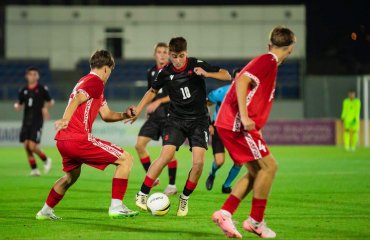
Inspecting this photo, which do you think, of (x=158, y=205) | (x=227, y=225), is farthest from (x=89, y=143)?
(x=227, y=225)

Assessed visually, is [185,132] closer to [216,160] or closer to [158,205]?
[158,205]

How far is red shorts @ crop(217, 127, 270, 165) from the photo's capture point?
7461 millimetres

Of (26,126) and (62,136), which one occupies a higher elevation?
(62,136)

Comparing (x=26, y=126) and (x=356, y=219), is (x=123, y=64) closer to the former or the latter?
(x=26, y=126)

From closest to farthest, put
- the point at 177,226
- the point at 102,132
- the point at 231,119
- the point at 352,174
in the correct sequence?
the point at 231,119 < the point at 177,226 < the point at 352,174 < the point at 102,132

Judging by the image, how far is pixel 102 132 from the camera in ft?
102

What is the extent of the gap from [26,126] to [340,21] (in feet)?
86.3

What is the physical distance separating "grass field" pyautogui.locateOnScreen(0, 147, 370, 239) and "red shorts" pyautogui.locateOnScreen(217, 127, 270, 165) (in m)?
0.78

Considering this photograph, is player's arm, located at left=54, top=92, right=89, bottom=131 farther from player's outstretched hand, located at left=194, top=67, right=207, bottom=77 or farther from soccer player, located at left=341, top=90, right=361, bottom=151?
soccer player, located at left=341, top=90, right=361, bottom=151

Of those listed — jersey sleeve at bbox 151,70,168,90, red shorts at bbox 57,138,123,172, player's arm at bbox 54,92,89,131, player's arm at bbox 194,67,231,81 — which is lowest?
red shorts at bbox 57,138,123,172

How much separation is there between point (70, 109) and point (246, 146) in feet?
6.44

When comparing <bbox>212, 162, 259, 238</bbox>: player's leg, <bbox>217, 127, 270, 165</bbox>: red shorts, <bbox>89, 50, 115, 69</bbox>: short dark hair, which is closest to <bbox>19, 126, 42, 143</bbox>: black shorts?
<bbox>89, 50, 115, 69</bbox>: short dark hair

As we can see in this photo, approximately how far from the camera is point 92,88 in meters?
8.70

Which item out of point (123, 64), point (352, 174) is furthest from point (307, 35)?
point (352, 174)
